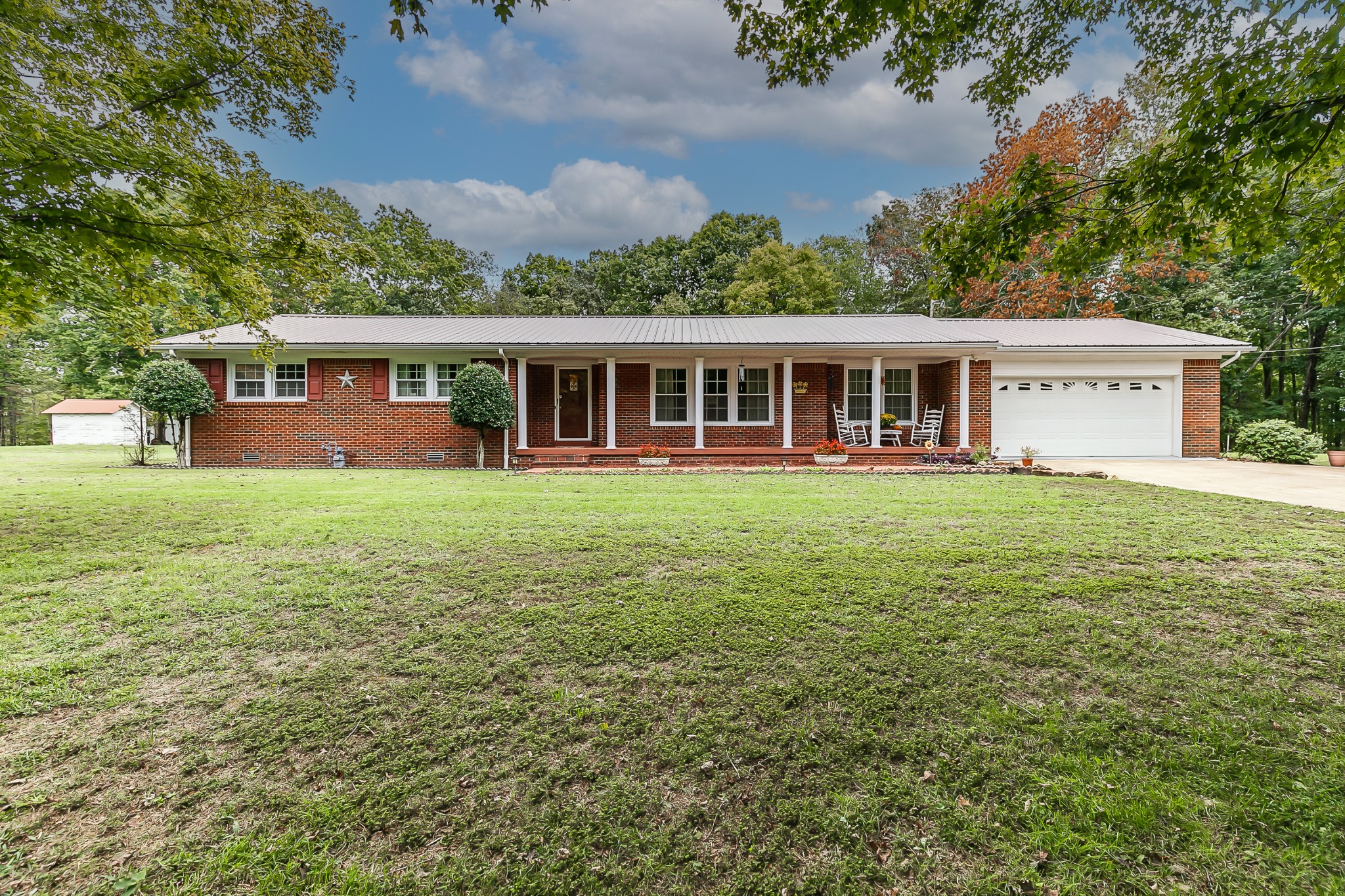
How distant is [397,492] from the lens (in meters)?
7.75

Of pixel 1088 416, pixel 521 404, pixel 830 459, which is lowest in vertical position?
pixel 830 459

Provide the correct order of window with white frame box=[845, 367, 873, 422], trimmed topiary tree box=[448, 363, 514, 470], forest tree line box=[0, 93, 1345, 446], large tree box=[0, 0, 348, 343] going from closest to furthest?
large tree box=[0, 0, 348, 343] → trimmed topiary tree box=[448, 363, 514, 470] → window with white frame box=[845, 367, 873, 422] → forest tree line box=[0, 93, 1345, 446]

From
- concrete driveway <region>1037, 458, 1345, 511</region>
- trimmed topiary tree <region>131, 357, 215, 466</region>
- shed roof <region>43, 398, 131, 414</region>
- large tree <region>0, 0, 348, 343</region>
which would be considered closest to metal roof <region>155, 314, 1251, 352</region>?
trimmed topiary tree <region>131, 357, 215, 466</region>

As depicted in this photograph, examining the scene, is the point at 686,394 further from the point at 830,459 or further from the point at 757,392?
the point at 830,459

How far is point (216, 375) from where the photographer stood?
12.5 metres

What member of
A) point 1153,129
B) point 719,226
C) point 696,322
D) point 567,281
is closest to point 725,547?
point 696,322

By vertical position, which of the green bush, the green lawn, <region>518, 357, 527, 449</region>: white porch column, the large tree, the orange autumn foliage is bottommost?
the green lawn

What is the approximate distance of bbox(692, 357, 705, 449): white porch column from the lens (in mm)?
12406

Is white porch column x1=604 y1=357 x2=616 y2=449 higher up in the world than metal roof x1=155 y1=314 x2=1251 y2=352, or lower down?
lower down

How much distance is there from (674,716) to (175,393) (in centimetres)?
1413

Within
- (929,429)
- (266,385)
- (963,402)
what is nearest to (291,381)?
(266,385)

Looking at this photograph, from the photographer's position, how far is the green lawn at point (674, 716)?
162cm

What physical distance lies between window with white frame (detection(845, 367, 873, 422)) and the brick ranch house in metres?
0.05

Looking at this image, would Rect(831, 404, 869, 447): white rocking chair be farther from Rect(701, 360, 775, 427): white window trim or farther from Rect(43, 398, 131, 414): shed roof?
Rect(43, 398, 131, 414): shed roof
